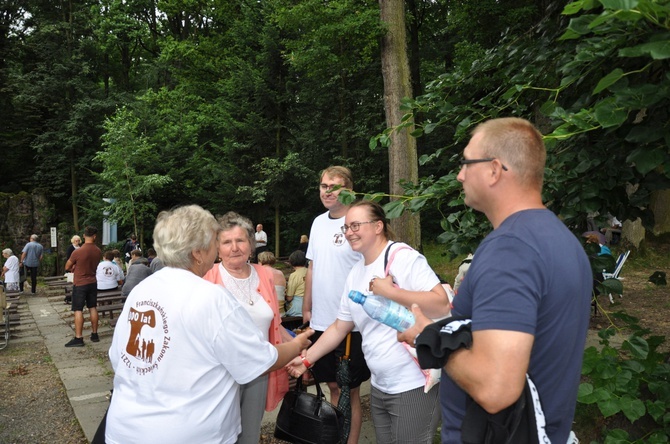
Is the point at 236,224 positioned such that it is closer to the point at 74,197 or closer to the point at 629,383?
the point at 629,383

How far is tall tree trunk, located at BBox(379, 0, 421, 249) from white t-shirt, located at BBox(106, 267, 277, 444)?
6984mm

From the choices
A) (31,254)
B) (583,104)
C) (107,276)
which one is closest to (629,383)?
(583,104)

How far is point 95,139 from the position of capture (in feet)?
99.0

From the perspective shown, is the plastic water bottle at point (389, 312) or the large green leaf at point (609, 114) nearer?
the large green leaf at point (609, 114)

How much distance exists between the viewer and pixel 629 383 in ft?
9.38

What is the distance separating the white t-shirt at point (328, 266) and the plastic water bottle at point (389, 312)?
140cm

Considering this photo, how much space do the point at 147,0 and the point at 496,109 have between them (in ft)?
105

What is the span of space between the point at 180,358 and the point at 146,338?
17cm

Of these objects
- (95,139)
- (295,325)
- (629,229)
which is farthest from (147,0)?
(295,325)

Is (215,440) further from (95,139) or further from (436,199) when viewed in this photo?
(95,139)

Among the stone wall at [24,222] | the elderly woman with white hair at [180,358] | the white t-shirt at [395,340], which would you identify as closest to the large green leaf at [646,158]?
the white t-shirt at [395,340]

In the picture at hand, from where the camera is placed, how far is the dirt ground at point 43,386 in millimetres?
5320

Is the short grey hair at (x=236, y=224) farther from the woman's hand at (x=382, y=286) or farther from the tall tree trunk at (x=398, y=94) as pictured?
the tall tree trunk at (x=398, y=94)

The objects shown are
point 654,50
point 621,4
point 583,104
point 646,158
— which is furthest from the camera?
point 583,104
